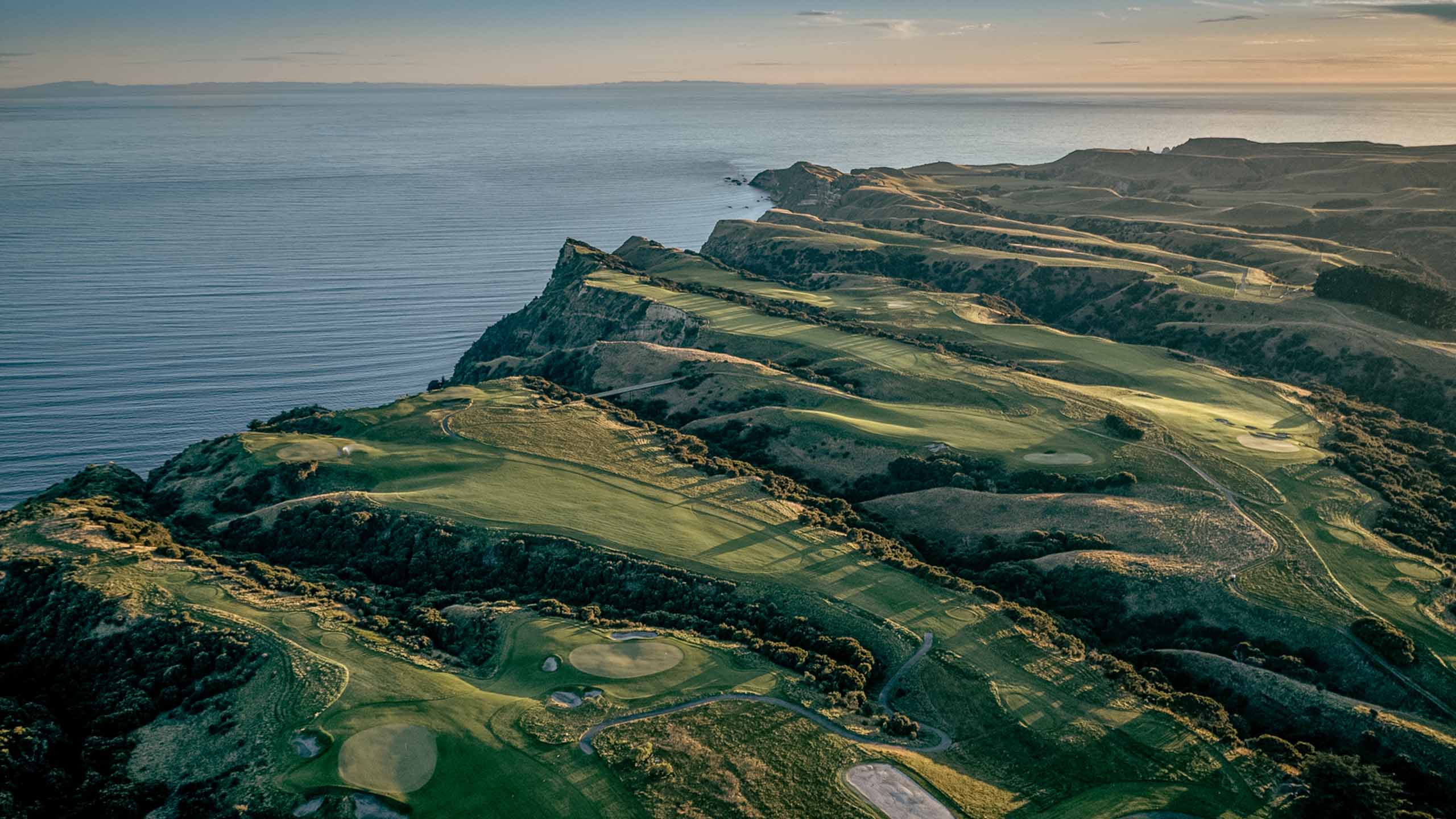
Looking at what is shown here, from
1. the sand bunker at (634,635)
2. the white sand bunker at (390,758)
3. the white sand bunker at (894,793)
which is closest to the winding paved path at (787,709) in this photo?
the white sand bunker at (894,793)

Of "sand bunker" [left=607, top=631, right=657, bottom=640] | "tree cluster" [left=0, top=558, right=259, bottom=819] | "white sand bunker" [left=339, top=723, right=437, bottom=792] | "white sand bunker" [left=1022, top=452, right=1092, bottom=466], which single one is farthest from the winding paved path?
"white sand bunker" [left=1022, top=452, right=1092, bottom=466]

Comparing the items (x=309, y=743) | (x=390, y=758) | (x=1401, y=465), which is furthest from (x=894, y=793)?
(x=1401, y=465)

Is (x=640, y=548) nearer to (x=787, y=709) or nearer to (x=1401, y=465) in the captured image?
(x=787, y=709)

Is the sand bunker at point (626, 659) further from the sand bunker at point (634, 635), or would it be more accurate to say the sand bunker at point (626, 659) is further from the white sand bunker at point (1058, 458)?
the white sand bunker at point (1058, 458)

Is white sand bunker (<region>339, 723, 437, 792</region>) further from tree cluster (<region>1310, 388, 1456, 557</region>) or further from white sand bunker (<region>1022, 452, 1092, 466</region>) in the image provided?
tree cluster (<region>1310, 388, 1456, 557</region>)

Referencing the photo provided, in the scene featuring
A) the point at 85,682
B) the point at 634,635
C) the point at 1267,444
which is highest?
the point at 1267,444

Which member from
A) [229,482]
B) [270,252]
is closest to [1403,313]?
[229,482]
